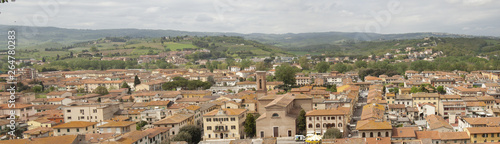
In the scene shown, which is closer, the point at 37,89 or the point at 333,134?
the point at 333,134

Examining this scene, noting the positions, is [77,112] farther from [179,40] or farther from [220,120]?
[179,40]

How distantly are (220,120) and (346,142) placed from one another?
9.73 m

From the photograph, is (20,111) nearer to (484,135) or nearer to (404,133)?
(404,133)

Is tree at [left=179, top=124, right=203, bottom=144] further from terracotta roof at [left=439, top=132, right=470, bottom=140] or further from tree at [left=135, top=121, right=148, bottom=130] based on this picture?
terracotta roof at [left=439, top=132, right=470, bottom=140]

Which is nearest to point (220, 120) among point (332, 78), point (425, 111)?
point (425, 111)

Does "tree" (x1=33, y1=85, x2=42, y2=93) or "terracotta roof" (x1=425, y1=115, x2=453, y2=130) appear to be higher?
"terracotta roof" (x1=425, y1=115, x2=453, y2=130)

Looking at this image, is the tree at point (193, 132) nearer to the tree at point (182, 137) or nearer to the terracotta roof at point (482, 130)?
the tree at point (182, 137)

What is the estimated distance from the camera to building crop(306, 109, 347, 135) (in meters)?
25.4

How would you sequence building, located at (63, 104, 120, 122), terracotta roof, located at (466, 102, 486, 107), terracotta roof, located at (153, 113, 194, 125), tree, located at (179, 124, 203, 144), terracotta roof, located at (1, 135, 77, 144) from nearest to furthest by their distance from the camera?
terracotta roof, located at (1, 135, 77, 144) < tree, located at (179, 124, 203, 144) < terracotta roof, located at (153, 113, 194, 125) < terracotta roof, located at (466, 102, 486, 107) < building, located at (63, 104, 120, 122)

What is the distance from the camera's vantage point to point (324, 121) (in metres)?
25.6

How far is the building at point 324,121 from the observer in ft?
83.5

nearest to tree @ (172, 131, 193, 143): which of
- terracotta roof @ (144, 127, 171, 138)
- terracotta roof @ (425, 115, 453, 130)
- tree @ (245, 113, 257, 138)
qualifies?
terracotta roof @ (144, 127, 171, 138)

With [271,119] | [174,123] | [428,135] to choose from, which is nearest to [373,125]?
[428,135]

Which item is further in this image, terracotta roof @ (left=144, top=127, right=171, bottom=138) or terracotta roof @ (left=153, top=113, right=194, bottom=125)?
terracotta roof @ (left=153, top=113, right=194, bottom=125)
